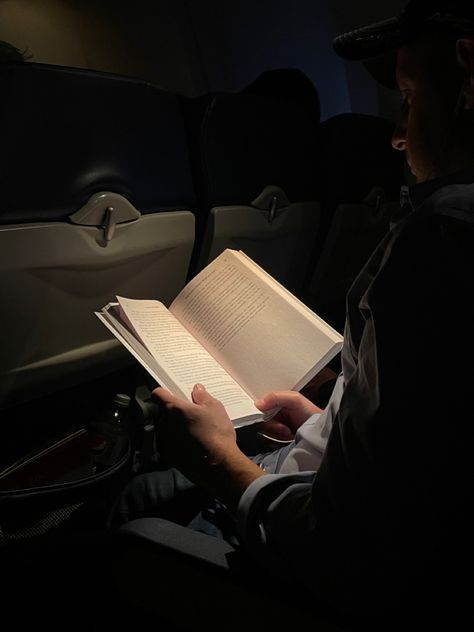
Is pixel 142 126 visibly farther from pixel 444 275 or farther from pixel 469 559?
pixel 469 559

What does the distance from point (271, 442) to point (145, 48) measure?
8.27 feet

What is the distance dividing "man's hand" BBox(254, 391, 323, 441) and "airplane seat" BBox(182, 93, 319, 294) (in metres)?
0.59

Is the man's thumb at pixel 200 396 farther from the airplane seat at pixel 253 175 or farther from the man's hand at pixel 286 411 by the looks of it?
the airplane seat at pixel 253 175

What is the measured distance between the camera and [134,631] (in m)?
0.83

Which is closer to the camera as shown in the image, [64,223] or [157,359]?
[157,359]

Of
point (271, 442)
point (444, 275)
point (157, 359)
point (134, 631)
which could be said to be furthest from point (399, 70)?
point (134, 631)

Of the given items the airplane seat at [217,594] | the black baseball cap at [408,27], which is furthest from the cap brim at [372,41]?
the airplane seat at [217,594]

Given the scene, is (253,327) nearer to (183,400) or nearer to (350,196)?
(183,400)

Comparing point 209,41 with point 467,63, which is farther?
point 209,41

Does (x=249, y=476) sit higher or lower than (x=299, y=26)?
lower

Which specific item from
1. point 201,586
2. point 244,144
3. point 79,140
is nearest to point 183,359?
point 201,586

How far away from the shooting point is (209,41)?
3.10 meters

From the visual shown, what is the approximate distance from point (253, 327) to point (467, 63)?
52cm

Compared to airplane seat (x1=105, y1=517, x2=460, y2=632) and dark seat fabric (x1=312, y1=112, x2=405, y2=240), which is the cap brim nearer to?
airplane seat (x1=105, y1=517, x2=460, y2=632)
